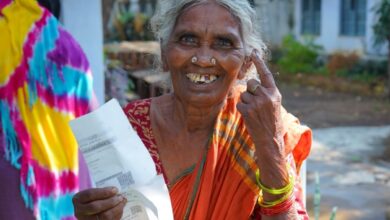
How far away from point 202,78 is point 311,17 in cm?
1682

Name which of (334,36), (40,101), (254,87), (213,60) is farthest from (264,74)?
(334,36)

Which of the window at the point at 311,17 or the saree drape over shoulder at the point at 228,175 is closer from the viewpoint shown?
the saree drape over shoulder at the point at 228,175

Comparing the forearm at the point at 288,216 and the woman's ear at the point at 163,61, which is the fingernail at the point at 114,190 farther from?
the woman's ear at the point at 163,61

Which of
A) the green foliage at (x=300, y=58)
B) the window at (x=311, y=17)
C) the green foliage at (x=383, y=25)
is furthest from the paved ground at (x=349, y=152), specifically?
the window at (x=311, y=17)

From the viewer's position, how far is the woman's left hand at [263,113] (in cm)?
149

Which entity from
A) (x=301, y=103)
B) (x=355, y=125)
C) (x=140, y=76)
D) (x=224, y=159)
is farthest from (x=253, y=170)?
(x=301, y=103)

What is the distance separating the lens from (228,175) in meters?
1.74

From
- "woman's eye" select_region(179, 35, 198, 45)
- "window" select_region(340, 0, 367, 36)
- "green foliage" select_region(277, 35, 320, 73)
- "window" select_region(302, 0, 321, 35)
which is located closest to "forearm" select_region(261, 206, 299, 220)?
"woman's eye" select_region(179, 35, 198, 45)

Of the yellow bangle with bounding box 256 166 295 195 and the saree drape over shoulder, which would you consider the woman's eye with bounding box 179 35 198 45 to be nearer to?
the saree drape over shoulder

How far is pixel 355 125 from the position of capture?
9.77m

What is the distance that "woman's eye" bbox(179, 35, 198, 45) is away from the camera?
5.51 feet

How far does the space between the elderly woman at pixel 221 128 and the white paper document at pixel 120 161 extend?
0.32m

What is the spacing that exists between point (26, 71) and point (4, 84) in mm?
97

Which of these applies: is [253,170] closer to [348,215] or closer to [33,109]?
[33,109]
